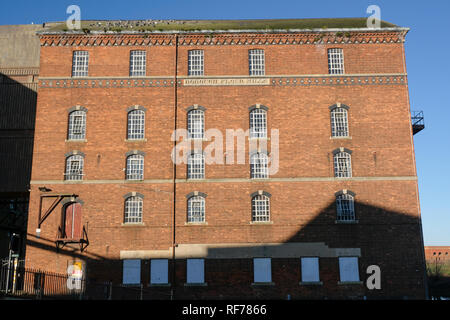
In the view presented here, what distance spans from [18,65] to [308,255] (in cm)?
2696

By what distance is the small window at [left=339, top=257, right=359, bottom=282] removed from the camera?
29.0 meters

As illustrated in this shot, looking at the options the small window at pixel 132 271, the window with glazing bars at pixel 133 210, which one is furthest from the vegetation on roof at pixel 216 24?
the small window at pixel 132 271

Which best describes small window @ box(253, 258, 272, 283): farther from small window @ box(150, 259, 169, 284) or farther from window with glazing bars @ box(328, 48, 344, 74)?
window with glazing bars @ box(328, 48, 344, 74)

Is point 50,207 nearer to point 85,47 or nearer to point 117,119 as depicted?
point 117,119

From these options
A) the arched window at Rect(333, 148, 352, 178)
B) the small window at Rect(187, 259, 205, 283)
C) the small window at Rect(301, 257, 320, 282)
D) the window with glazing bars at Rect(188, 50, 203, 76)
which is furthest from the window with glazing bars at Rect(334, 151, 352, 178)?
the window with glazing bars at Rect(188, 50, 203, 76)

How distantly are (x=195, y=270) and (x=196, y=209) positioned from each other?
3.60m

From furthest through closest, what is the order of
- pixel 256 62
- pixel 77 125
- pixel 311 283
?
pixel 256 62, pixel 77 125, pixel 311 283

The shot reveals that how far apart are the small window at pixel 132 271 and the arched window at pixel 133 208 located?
2.44 m

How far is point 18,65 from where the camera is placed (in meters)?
39.4

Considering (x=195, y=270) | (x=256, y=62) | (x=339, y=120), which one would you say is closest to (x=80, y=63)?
(x=256, y=62)

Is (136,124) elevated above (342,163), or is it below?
above

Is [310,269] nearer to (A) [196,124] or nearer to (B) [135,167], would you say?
(A) [196,124]

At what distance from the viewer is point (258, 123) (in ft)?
102
